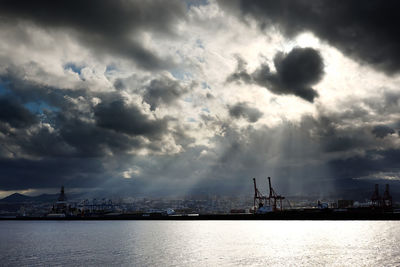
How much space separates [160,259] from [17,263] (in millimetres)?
27090

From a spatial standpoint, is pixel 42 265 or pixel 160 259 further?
pixel 160 259

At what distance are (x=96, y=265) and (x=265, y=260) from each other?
32.2m

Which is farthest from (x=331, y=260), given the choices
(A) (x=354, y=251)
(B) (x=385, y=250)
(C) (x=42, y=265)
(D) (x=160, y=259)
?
(C) (x=42, y=265)

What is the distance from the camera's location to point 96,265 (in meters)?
63.1

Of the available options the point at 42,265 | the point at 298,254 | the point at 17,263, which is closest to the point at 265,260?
the point at 298,254

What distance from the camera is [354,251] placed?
78750 mm

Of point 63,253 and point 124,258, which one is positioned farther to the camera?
point 63,253

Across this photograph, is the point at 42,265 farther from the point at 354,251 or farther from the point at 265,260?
the point at 354,251

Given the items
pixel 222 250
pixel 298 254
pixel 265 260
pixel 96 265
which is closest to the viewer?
pixel 96 265

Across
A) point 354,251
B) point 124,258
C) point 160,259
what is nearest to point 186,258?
point 160,259

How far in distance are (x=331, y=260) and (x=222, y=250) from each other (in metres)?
27.1

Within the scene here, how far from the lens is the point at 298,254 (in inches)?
3004

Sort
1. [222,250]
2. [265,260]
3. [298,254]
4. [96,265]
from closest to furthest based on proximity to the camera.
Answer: [96,265], [265,260], [298,254], [222,250]

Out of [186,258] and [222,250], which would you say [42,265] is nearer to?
[186,258]
